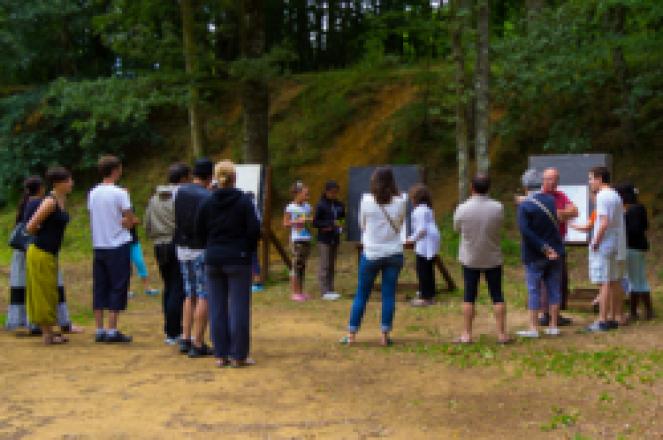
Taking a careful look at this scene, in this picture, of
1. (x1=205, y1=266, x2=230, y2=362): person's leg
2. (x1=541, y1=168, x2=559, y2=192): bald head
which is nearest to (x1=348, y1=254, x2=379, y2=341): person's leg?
(x1=205, y1=266, x2=230, y2=362): person's leg

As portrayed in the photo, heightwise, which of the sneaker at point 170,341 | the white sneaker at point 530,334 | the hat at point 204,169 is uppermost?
the hat at point 204,169

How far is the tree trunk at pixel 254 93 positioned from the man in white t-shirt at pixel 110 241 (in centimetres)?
903

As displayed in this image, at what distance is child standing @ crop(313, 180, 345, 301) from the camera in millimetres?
11812

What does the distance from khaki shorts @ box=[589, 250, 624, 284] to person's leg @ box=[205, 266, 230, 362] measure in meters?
4.29

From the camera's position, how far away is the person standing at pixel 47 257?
26.9 feet

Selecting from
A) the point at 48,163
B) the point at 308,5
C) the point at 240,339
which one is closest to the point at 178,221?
the point at 240,339

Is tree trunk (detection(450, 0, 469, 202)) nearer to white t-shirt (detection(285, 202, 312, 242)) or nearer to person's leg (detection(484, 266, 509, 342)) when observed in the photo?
white t-shirt (detection(285, 202, 312, 242))

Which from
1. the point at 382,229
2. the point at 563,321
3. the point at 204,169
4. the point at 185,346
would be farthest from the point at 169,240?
the point at 563,321

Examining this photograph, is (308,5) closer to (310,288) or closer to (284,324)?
(310,288)

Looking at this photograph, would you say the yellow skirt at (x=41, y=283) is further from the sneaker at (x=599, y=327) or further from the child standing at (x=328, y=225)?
the sneaker at (x=599, y=327)

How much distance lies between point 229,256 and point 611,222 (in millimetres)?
4380

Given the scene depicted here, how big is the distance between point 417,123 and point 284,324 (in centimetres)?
1167

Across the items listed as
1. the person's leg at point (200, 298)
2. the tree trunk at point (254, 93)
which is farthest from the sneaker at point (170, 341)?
the tree trunk at point (254, 93)

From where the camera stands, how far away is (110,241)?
327 inches
